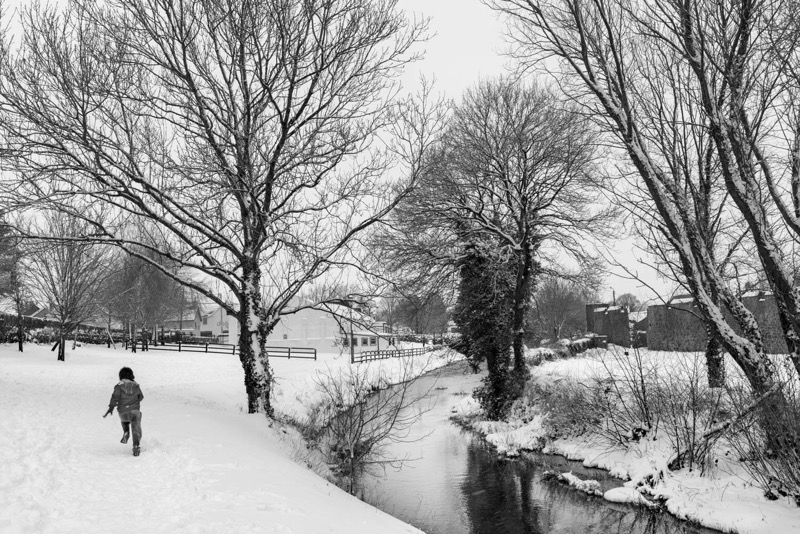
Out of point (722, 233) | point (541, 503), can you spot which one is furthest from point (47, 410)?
point (722, 233)

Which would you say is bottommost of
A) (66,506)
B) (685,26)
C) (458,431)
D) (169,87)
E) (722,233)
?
(458,431)

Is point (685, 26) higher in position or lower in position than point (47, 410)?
higher

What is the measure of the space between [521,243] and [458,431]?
707cm

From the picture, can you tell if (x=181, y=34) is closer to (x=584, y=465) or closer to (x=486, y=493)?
(x=486, y=493)

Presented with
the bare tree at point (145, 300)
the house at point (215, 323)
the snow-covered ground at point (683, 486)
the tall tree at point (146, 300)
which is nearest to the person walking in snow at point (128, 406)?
the snow-covered ground at point (683, 486)

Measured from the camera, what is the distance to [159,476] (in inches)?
291

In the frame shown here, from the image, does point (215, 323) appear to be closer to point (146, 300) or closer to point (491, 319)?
point (146, 300)

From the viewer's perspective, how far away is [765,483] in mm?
9250

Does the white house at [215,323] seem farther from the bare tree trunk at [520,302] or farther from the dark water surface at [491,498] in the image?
the dark water surface at [491,498]

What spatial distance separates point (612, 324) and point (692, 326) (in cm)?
1445

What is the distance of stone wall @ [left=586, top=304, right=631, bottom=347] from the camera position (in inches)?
1384

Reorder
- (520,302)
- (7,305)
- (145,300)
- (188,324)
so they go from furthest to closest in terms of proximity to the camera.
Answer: (188,324)
(145,300)
(7,305)
(520,302)

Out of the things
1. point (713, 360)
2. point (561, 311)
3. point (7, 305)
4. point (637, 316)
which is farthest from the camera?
point (561, 311)

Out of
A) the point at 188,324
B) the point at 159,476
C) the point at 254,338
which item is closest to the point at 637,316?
the point at 254,338
